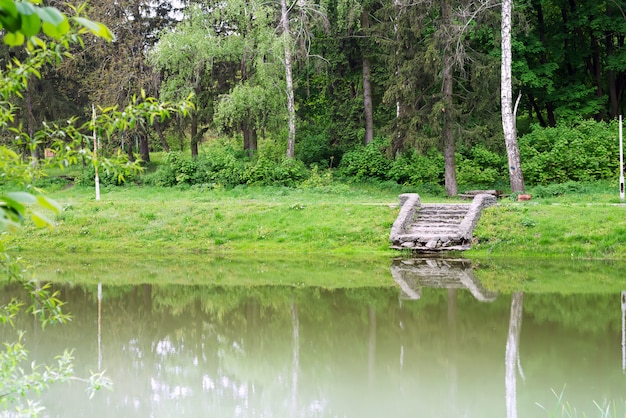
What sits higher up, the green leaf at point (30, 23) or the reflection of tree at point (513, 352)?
the green leaf at point (30, 23)

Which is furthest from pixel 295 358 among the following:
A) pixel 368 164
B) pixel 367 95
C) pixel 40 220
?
pixel 367 95

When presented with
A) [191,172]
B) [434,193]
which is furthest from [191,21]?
[434,193]

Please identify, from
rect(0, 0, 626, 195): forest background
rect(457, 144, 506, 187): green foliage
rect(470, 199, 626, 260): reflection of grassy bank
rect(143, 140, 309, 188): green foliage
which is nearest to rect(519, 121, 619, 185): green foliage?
rect(0, 0, 626, 195): forest background

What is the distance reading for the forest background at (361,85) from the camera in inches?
1048

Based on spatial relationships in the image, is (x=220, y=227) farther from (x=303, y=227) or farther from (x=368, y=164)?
(x=368, y=164)

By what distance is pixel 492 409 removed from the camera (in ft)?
23.2

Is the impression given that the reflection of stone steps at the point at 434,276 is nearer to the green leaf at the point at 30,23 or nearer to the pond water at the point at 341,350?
the pond water at the point at 341,350

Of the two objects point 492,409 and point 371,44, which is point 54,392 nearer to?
point 492,409

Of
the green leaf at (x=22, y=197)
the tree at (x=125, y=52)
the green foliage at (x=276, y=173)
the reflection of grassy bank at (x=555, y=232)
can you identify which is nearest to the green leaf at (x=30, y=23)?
the green leaf at (x=22, y=197)

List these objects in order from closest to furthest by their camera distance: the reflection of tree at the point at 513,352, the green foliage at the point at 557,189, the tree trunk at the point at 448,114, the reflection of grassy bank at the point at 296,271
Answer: the reflection of tree at the point at 513,352
the reflection of grassy bank at the point at 296,271
the green foliage at the point at 557,189
the tree trunk at the point at 448,114

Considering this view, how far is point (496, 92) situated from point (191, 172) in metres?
13.4

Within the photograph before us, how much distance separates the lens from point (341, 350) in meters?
9.60

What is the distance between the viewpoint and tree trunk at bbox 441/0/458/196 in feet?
84.8

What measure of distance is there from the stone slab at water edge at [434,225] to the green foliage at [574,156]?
7.86 meters
